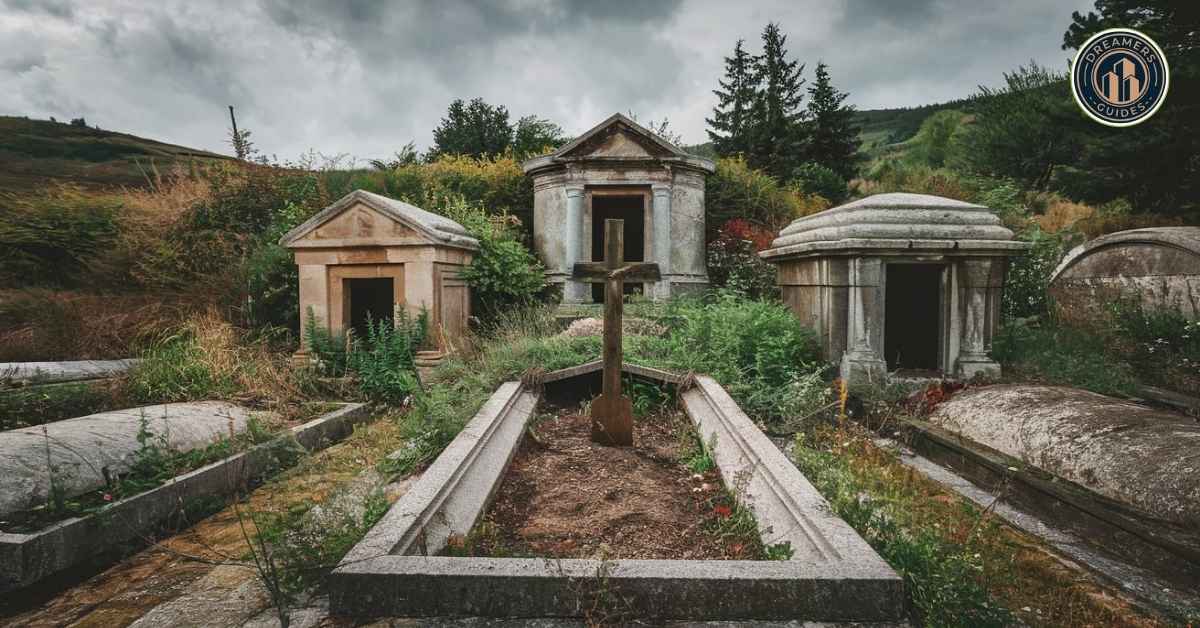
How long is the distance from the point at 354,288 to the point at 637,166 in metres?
4.19

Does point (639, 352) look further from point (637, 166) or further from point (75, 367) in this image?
point (75, 367)

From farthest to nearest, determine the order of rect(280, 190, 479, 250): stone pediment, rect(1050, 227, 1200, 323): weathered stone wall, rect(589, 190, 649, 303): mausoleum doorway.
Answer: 1. rect(589, 190, 649, 303): mausoleum doorway
2. rect(280, 190, 479, 250): stone pediment
3. rect(1050, 227, 1200, 323): weathered stone wall

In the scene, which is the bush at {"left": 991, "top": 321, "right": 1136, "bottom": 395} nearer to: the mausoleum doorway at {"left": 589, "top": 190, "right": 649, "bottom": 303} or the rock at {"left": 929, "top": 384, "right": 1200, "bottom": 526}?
the rock at {"left": 929, "top": 384, "right": 1200, "bottom": 526}

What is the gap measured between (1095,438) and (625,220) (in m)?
8.03

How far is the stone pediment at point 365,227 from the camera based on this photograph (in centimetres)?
577

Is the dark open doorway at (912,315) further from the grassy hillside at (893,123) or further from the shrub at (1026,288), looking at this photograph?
the grassy hillside at (893,123)

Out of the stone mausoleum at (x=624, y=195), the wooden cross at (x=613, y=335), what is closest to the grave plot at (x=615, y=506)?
the wooden cross at (x=613, y=335)

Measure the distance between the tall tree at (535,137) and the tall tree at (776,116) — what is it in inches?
309

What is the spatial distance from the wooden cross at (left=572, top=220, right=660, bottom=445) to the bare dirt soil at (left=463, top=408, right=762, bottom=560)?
140 millimetres

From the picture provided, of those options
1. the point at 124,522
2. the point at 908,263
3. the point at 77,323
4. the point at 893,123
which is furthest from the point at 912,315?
the point at 893,123

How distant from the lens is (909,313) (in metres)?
6.14

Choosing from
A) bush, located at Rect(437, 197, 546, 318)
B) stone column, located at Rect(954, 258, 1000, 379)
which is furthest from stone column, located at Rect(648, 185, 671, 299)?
stone column, located at Rect(954, 258, 1000, 379)

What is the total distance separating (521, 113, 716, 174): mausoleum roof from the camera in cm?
800

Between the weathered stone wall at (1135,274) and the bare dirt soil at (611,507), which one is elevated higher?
the weathered stone wall at (1135,274)
